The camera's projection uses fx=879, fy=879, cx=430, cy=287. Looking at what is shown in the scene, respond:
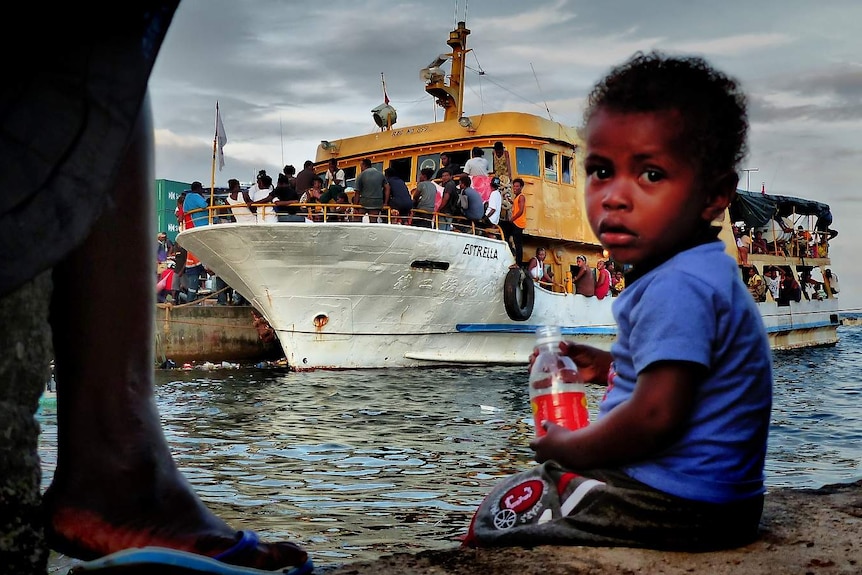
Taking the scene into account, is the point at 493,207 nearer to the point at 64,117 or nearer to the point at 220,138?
the point at 220,138

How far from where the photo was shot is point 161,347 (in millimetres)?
14820

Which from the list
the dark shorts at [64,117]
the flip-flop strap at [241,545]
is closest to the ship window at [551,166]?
the flip-flop strap at [241,545]

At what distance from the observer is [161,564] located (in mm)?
1238

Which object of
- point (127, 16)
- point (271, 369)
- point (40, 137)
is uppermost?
point (127, 16)

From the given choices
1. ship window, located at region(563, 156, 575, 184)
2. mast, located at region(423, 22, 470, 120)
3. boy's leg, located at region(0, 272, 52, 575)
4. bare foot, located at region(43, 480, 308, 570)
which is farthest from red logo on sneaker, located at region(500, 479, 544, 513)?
mast, located at region(423, 22, 470, 120)

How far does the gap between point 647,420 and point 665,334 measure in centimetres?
14

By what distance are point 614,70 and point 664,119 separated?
0.59ft

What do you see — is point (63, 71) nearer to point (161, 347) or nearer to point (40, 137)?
point (40, 137)

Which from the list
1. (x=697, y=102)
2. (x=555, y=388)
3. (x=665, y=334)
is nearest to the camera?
(x=665, y=334)

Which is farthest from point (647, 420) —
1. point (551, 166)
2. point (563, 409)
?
point (551, 166)

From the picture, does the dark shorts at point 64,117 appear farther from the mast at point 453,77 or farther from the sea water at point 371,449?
the mast at point 453,77

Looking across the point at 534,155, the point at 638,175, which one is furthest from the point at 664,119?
the point at 534,155

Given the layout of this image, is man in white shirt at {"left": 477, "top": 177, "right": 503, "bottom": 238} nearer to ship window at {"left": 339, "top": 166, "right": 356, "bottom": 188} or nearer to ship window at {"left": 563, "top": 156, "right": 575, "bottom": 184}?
ship window at {"left": 563, "top": 156, "right": 575, "bottom": 184}

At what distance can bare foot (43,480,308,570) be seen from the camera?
1.30m
